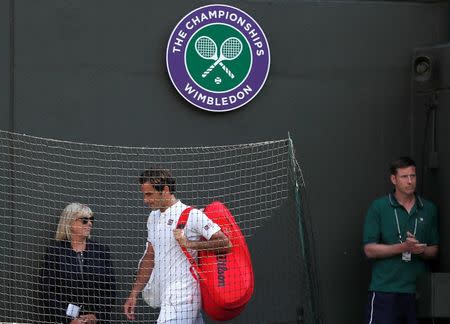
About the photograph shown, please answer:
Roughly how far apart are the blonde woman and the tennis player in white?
2.06 feet

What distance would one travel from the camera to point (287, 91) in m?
11.8

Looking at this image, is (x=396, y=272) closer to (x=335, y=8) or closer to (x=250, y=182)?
(x=250, y=182)

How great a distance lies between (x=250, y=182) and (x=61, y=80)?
6.20ft

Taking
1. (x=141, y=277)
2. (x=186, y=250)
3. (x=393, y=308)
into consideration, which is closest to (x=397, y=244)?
(x=393, y=308)

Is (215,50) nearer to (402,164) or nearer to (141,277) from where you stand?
(402,164)

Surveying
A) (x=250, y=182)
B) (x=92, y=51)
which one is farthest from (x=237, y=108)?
(x=92, y=51)

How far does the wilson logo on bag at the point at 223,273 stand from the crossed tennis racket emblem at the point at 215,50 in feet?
6.26

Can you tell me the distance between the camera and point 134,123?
11359 millimetres

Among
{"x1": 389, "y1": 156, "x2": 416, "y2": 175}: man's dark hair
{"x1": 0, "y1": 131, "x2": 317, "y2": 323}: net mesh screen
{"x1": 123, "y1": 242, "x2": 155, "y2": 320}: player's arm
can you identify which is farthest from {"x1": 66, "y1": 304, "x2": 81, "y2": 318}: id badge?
{"x1": 389, "y1": 156, "x2": 416, "y2": 175}: man's dark hair

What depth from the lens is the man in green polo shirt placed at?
10891 millimetres

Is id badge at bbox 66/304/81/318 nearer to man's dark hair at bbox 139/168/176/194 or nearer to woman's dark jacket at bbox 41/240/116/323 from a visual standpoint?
woman's dark jacket at bbox 41/240/116/323

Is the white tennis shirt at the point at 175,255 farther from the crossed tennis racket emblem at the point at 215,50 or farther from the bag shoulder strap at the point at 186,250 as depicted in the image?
the crossed tennis racket emblem at the point at 215,50

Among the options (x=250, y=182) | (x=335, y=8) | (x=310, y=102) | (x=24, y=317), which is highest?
(x=335, y=8)

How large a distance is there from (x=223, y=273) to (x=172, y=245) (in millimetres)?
483
